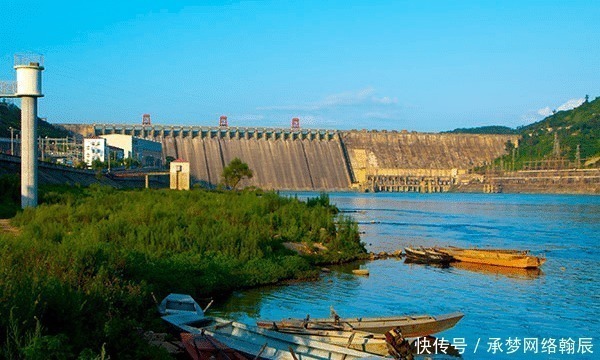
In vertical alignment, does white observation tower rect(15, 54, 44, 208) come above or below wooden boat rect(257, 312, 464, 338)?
above

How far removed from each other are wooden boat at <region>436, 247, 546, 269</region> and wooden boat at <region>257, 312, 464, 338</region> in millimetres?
16424

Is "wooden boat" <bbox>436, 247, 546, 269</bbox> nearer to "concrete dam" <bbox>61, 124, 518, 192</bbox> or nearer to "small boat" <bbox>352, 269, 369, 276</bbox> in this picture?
"small boat" <bbox>352, 269, 369, 276</bbox>

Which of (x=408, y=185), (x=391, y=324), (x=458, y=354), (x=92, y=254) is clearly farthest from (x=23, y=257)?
(x=408, y=185)

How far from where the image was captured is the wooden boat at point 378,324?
44.4ft

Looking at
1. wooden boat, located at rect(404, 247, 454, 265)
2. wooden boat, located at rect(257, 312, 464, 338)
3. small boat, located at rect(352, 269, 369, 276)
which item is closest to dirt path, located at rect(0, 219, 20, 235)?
small boat, located at rect(352, 269, 369, 276)

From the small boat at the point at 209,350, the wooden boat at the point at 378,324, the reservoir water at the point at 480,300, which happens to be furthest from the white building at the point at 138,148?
the small boat at the point at 209,350

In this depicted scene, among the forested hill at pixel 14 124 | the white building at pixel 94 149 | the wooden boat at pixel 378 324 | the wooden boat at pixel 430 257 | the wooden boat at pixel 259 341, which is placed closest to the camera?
the wooden boat at pixel 259 341

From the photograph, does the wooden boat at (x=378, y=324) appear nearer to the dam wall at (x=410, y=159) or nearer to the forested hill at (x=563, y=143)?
the dam wall at (x=410, y=159)

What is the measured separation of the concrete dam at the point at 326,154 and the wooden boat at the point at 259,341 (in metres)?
107

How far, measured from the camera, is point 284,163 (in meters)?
131

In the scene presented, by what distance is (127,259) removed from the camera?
1602 centimetres

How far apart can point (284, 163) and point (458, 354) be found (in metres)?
118

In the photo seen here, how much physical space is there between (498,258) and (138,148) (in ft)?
281

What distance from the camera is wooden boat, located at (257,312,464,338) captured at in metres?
13.5
